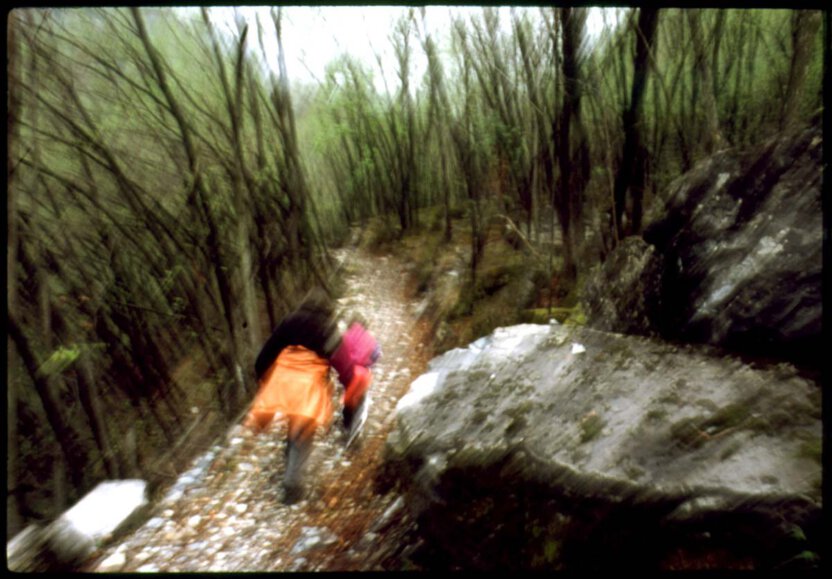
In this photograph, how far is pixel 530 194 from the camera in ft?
25.7

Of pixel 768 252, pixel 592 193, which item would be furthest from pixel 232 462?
pixel 592 193

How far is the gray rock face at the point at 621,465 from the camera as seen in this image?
150 centimetres

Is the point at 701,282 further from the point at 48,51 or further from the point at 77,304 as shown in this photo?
the point at 77,304

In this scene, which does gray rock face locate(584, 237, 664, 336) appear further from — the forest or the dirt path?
the dirt path

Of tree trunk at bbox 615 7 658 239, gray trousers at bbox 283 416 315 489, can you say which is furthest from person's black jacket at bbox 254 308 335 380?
tree trunk at bbox 615 7 658 239

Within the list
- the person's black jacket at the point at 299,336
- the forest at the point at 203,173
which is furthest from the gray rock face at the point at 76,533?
the person's black jacket at the point at 299,336

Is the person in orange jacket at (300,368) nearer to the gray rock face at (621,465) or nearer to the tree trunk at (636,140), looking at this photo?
the gray rock face at (621,465)

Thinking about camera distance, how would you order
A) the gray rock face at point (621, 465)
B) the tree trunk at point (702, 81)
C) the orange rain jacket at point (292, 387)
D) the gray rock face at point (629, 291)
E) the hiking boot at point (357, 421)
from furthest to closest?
the tree trunk at point (702, 81) < the hiking boot at point (357, 421) < the gray rock face at point (629, 291) < the orange rain jacket at point (292, 387) < the gray rock face at point (621, 465)

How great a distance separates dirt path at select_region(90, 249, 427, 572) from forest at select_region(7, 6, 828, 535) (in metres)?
0.74

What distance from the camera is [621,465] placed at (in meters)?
1.79

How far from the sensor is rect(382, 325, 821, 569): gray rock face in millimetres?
1495

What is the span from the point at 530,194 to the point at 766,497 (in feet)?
22.5

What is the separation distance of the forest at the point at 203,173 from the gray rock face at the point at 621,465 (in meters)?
2.33

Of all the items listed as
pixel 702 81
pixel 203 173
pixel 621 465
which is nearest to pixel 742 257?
pixel 621 465
